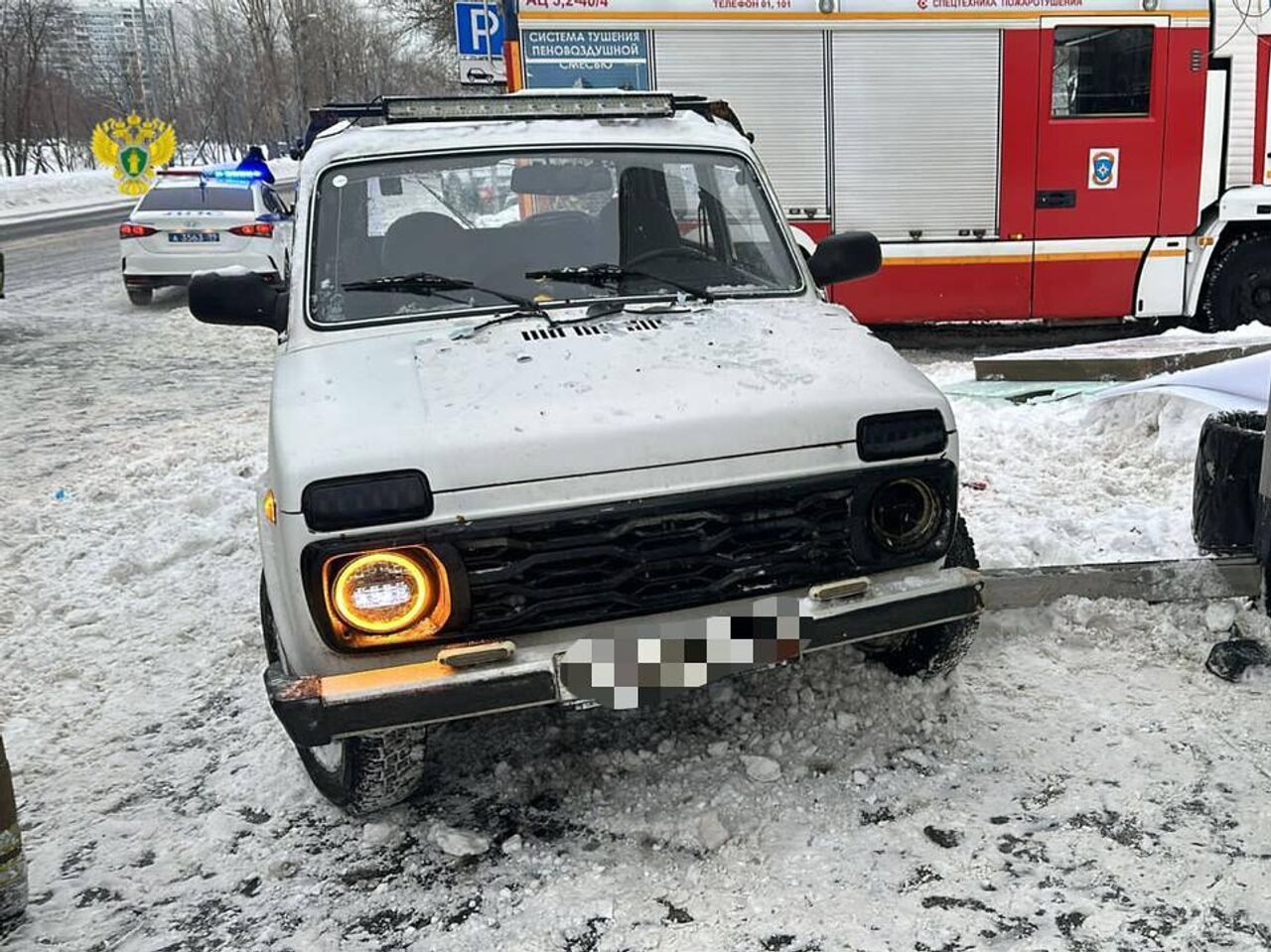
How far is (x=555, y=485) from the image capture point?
3232 millimetres

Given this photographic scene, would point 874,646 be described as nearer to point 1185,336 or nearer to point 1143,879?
point 1143,879

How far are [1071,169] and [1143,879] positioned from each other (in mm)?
8553

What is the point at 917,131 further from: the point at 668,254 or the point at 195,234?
the point at 195,234

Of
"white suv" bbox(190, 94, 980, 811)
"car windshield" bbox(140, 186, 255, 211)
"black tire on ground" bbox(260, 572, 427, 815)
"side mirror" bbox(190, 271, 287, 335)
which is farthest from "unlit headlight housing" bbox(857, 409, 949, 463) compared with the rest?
"car windshield" bbox(140, 186, 255, 211)

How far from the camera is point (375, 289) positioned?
14.0ft

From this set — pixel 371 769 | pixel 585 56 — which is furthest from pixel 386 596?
pixel 585 56

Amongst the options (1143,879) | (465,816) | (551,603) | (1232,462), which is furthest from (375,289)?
(1232,462)

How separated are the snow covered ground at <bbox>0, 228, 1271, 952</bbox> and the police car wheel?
0.30ft

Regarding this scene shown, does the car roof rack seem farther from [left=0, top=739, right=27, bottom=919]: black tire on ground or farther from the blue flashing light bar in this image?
the blue flashing light bar

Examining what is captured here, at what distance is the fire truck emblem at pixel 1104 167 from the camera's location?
1052 centimetres

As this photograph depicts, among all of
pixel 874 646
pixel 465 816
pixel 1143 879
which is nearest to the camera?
pixel 1143 879

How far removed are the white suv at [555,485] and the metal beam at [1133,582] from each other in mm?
593

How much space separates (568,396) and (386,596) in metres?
0.76

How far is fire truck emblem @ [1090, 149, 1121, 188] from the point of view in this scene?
10.5 meters
